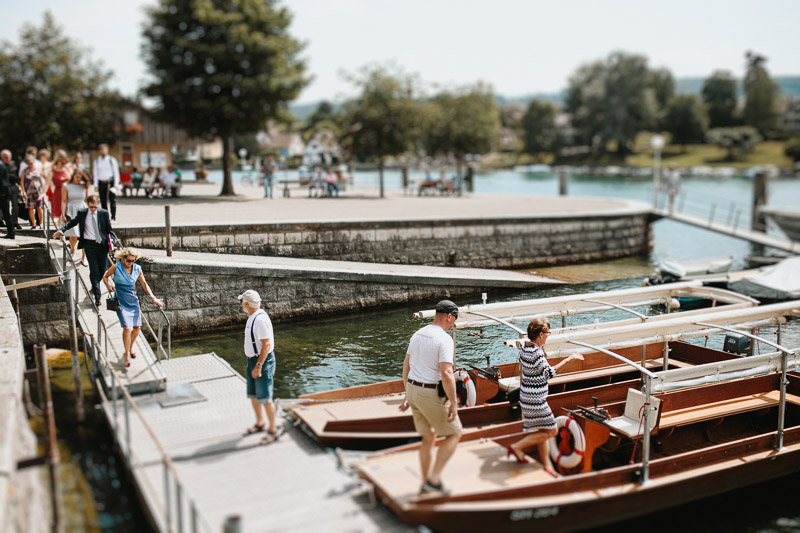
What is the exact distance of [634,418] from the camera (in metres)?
8.78

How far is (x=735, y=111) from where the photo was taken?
5217 inches

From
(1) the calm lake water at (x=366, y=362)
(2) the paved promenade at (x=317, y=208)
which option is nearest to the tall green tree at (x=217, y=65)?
(2) the paved promenade at (x=317, y=208)

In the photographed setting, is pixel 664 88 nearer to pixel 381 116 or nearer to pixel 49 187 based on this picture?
pixel 381 116

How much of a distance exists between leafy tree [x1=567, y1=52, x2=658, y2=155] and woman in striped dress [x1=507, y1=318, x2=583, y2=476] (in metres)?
99.6

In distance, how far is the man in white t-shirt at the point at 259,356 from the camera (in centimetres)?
822

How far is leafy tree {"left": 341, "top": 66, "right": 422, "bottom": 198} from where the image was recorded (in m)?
33.8

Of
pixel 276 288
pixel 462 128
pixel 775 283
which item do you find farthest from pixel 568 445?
pixel 462 128

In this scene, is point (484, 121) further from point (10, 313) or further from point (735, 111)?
point (735, 111)

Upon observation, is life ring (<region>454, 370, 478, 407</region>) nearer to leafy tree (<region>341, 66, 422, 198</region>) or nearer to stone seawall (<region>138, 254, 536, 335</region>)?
stone seawall (<region>138, 254, 536, 335</region>)

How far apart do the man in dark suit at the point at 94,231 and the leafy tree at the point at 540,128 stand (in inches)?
4961

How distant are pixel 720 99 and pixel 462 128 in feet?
367

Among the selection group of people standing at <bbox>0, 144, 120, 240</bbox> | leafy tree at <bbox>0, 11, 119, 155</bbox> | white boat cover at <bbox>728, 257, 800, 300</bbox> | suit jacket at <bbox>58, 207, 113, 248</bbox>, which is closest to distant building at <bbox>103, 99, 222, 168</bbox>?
leafy tree at <bbox>0, 11, 119, 155</bbox>

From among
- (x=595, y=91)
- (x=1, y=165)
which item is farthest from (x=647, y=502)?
(x=595, y=91)

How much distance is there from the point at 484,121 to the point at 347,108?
1260cm
